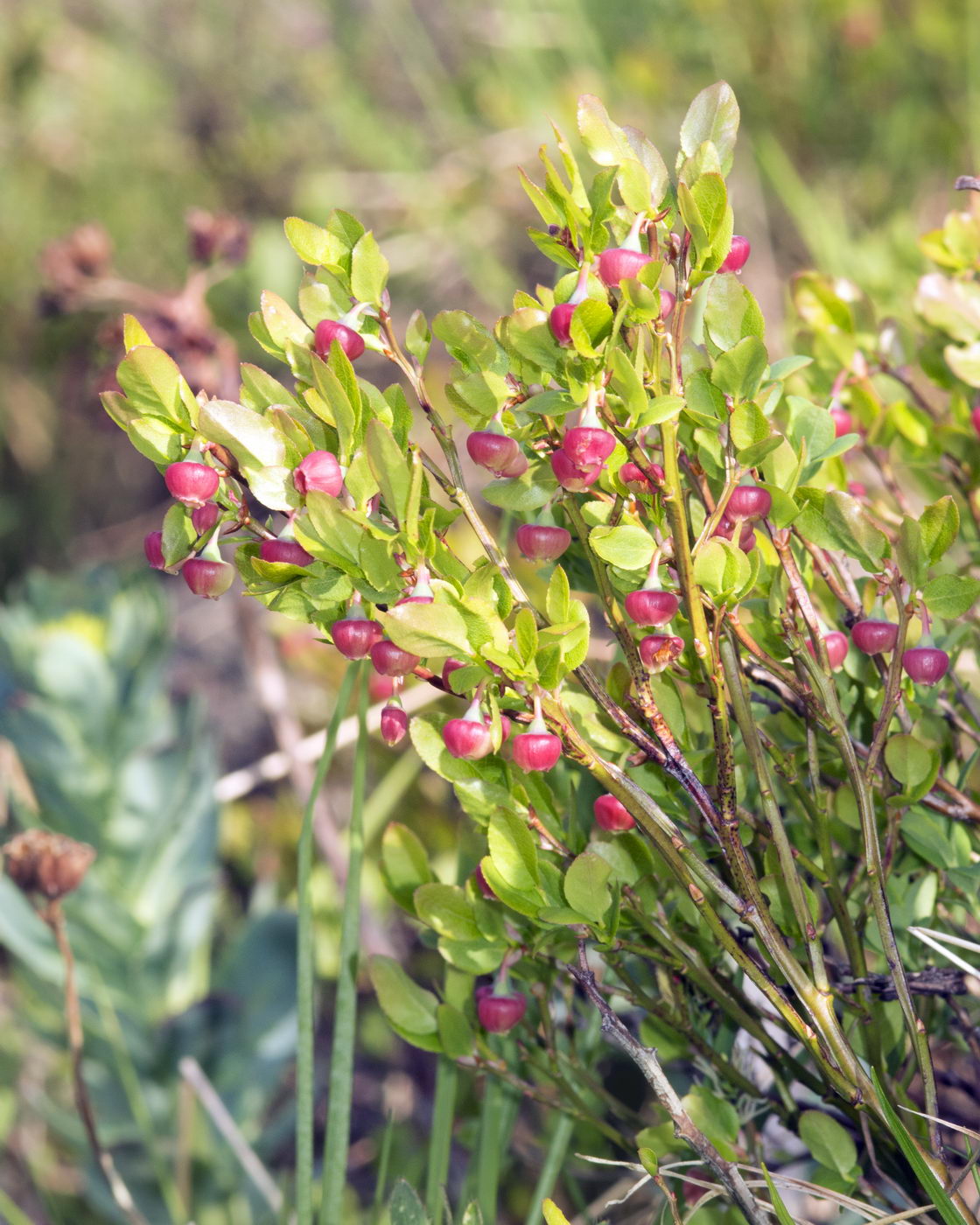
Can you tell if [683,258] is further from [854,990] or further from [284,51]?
[284,51]

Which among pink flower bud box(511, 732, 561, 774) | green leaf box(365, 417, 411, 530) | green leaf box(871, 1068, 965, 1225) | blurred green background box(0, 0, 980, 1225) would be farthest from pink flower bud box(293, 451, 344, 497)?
blurred green background box(0, 0, 980, 1225)

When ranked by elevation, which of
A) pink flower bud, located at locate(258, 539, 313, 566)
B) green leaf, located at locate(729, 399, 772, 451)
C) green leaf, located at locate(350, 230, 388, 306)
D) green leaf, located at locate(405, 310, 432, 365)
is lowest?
green leaf, located at locate(729, 399, 772, 451)

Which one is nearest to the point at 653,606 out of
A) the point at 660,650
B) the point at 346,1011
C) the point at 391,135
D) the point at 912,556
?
the point at 660,650

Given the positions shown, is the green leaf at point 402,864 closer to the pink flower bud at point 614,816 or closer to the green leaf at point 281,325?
the pink flower bud at point 614,816

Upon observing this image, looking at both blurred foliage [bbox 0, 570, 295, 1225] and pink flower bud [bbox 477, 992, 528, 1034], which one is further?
blurred foliage [bbox 0, 570, 295, 1225]

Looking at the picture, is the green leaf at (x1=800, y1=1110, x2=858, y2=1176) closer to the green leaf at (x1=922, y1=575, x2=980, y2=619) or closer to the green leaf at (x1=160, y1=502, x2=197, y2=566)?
the green leaf at (x1=922, y1=575, x2=980, y2=619)

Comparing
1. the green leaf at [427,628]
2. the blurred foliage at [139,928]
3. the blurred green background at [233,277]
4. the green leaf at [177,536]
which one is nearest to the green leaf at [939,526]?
the green leaf at [427,628]

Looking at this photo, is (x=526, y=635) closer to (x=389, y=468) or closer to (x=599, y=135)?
(x=389, y=468)
